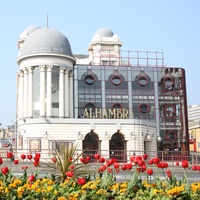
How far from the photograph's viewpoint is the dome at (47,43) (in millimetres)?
50625

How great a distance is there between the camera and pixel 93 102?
185ft

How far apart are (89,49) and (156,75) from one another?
79.7 feet

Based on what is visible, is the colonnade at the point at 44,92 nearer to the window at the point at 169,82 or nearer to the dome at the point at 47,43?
the dome at the point at 47,43

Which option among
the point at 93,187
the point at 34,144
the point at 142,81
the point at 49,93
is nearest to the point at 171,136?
the point at 142,81

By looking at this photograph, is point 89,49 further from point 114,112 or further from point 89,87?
point 114,112

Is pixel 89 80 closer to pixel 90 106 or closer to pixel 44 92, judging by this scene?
pixel 90 106

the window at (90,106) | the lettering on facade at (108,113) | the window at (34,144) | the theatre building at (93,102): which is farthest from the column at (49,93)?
the window at (90,106)

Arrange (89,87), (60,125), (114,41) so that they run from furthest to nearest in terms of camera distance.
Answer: (114,41)
(89,87)
(60,125)

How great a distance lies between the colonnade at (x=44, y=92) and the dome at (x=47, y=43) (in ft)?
7.60

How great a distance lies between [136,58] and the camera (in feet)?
194

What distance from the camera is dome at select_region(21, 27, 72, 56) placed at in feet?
166

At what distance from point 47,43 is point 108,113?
1354cm

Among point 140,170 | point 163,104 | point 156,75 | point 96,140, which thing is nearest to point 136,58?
point 156,75

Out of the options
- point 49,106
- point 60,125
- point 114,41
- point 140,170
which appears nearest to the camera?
point 140,170
